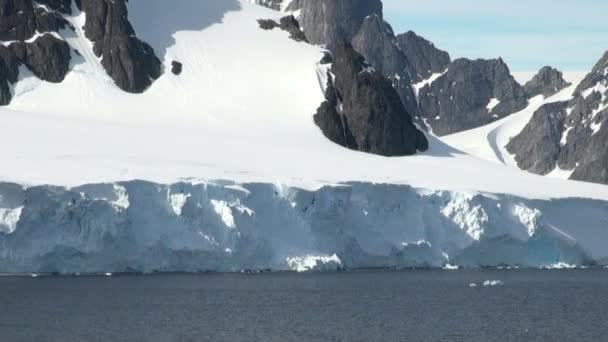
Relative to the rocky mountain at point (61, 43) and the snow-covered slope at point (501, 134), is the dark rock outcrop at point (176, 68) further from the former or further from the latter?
the snow-covered slope at point (501, 134)

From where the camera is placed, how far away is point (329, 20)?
184 m

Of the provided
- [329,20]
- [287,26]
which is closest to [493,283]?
[287,26]

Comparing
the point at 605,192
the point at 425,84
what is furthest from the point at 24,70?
the point at 425,84

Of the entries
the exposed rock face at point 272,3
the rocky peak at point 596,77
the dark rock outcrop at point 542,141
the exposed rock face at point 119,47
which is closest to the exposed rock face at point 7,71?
the exposed rock face at point 119,47

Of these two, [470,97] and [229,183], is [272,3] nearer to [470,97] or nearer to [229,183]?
[470,97]

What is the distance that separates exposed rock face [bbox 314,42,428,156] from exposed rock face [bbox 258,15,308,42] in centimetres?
440

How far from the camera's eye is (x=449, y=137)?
18538 cm

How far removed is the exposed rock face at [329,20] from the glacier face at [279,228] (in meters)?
94.0

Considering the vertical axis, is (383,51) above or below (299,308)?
above

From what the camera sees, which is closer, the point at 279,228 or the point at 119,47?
the point at 279,228

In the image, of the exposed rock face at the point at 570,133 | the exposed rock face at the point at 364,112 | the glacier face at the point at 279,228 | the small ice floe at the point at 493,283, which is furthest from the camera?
the exposed rock face at the point at 570,133

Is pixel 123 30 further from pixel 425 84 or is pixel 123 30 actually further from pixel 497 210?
pixel 425 84

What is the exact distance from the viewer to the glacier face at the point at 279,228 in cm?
7094

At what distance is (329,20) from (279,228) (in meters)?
108
